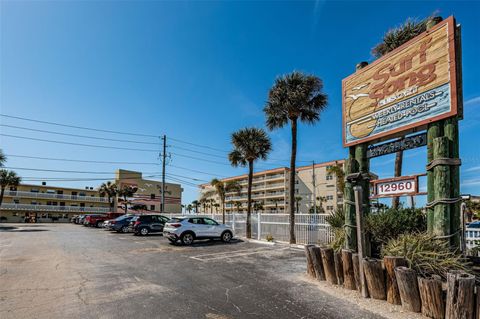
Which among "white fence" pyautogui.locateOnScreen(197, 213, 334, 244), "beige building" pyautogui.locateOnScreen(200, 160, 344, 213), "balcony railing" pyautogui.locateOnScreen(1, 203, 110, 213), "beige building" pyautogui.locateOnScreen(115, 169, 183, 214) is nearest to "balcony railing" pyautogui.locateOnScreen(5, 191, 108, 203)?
"balcony railing" pyautogui.locateOnScreen(1, 203, 110, 213)

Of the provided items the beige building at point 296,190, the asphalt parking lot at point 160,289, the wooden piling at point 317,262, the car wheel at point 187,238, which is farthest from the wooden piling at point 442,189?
the beige building at point 296,190

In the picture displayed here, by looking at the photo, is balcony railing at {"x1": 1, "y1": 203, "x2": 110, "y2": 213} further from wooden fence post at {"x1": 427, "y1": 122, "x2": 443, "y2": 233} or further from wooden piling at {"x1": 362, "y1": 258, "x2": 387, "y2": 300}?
wooden fence post at {"x1": 427, "y1": 122, "x2": 443, "y2": 233}

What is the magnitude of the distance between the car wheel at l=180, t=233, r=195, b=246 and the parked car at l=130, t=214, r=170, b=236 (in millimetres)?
5816

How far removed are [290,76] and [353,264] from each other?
11489 mm

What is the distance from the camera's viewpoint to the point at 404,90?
21.4ft

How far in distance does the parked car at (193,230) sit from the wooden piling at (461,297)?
482 inches

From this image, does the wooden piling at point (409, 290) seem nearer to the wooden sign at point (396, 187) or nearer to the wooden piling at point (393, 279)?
the wooden piling at point (393, 279)

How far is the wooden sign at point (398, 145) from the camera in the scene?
6336mm

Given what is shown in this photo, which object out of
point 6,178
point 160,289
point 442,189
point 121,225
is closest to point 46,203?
point 6,178

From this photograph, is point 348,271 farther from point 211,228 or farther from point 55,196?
point 55,196

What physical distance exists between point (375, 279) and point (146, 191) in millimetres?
66598

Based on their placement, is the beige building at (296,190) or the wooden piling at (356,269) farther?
the beige building at (296,190)

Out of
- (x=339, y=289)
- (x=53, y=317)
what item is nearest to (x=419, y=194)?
(x=339, y=289)

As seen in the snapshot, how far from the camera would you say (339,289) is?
6.25m
